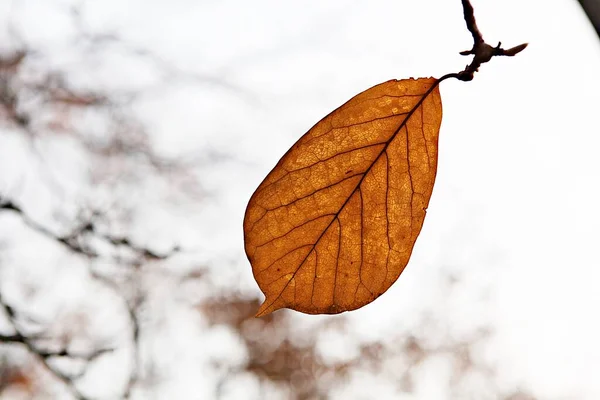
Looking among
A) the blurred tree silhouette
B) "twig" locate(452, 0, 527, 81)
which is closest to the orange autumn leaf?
"twig" locate(452, 0, 527, 81)

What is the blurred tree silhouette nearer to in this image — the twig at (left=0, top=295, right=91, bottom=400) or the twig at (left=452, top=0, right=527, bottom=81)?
the twig at (left=0, top=295, right=91, bottom=400)

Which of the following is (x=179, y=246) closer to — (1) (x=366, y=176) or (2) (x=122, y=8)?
(2) (x=122, y=8)

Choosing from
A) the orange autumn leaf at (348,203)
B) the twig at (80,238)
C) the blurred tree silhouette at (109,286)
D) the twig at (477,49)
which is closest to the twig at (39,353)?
the blurred tree silhouette at (109,286)

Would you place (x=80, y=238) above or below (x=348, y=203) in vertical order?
above

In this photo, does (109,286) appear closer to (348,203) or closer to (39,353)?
(39,353)

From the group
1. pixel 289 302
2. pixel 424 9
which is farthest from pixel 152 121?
pixel 289 302

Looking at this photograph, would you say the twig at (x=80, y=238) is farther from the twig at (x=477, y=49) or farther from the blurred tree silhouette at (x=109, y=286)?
the twig at (x=477, y=49)

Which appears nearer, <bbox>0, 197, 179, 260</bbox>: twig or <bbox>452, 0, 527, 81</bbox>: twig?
<bbox>452, 0, 527, 81</bbox>: twig

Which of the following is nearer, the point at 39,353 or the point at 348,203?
the point at 348,203

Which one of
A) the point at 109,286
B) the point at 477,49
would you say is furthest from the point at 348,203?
the point at 109,286
